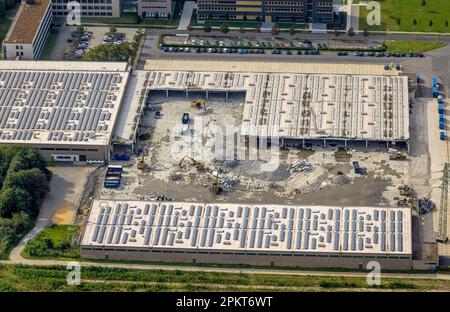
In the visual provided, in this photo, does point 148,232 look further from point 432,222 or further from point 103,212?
point 432,222

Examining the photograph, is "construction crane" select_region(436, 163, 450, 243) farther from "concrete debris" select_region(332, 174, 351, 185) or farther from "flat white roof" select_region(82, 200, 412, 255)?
"concrete debris" select_region(332, 174, 351, 185)

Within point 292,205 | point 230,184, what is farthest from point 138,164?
point 292,205

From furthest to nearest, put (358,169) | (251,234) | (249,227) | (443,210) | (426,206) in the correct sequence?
(358,169)
(426,206)
(443,210)
(249,227)
(251,234)

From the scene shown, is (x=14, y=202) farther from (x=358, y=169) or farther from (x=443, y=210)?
(x=443, y=210)

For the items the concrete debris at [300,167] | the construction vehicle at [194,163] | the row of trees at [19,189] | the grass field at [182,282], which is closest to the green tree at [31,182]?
the row of trees at [19,189]

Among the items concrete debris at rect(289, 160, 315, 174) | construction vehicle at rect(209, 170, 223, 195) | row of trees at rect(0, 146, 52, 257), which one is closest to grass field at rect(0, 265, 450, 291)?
row of trees at rect(0, 146, 52, 257)

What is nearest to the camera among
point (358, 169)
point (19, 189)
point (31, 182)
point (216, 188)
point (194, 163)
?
point (19, 189)

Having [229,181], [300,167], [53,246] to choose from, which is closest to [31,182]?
[53,246]
